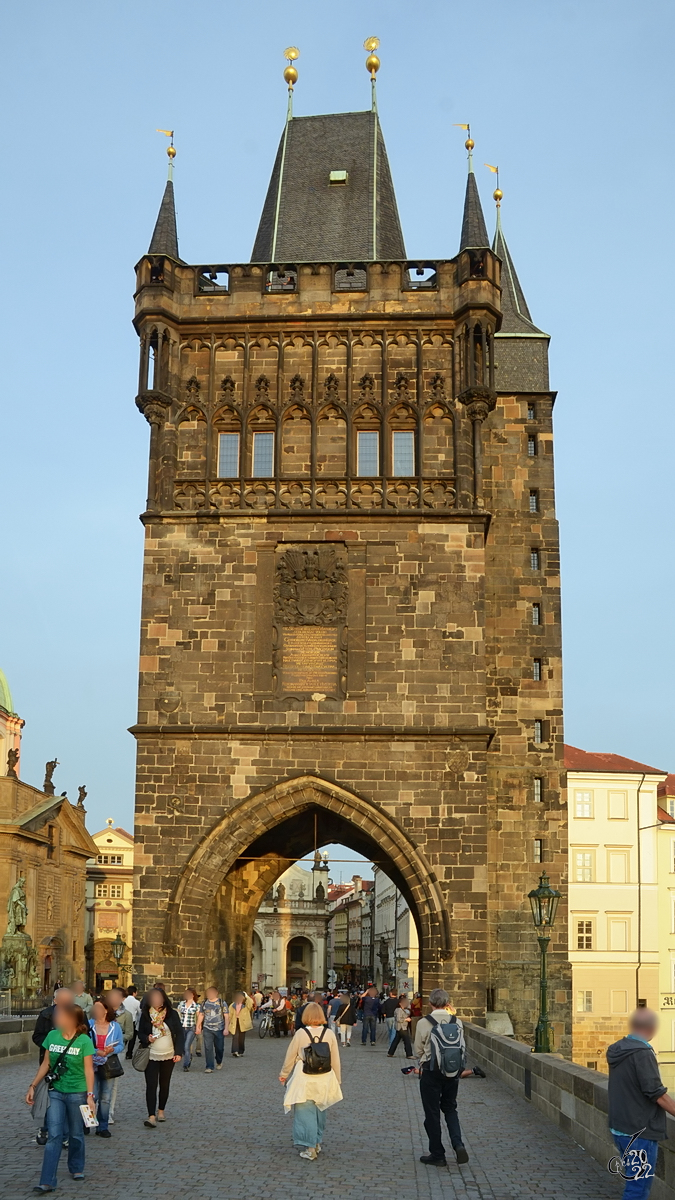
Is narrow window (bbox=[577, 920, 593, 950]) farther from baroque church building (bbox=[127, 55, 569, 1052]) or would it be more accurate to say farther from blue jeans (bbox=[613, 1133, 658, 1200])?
blue jeans (bbox=[613, 1133, 658, 1200])

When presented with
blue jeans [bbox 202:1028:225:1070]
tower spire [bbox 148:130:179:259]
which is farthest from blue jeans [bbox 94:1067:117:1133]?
tower spire [bbox 148:130:179:259]

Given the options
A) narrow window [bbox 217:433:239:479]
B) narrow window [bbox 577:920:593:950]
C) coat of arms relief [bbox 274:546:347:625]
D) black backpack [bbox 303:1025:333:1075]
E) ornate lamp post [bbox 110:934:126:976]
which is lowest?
ornate lamp post [bbox 110:934:126:976]

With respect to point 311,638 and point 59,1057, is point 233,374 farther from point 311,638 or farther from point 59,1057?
point 59,1057

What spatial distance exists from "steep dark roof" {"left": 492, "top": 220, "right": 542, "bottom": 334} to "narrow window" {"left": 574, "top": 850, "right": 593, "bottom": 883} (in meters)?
22.7

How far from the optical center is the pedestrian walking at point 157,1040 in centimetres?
1160

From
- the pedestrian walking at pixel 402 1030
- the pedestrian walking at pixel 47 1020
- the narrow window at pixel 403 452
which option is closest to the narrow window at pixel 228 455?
the narrow window at pixel 403 452

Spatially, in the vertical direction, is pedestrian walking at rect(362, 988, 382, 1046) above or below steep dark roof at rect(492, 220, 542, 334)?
below

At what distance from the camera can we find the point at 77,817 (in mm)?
63969

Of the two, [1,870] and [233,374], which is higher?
[233,374]

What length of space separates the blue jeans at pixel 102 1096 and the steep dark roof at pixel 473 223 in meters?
19.8

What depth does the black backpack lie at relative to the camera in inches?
400

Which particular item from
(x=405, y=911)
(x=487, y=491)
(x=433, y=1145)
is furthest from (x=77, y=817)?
(x=433, y=1145)

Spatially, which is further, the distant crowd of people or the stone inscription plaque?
the stone inscription plaque

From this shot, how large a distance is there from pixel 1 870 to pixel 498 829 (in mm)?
29026
